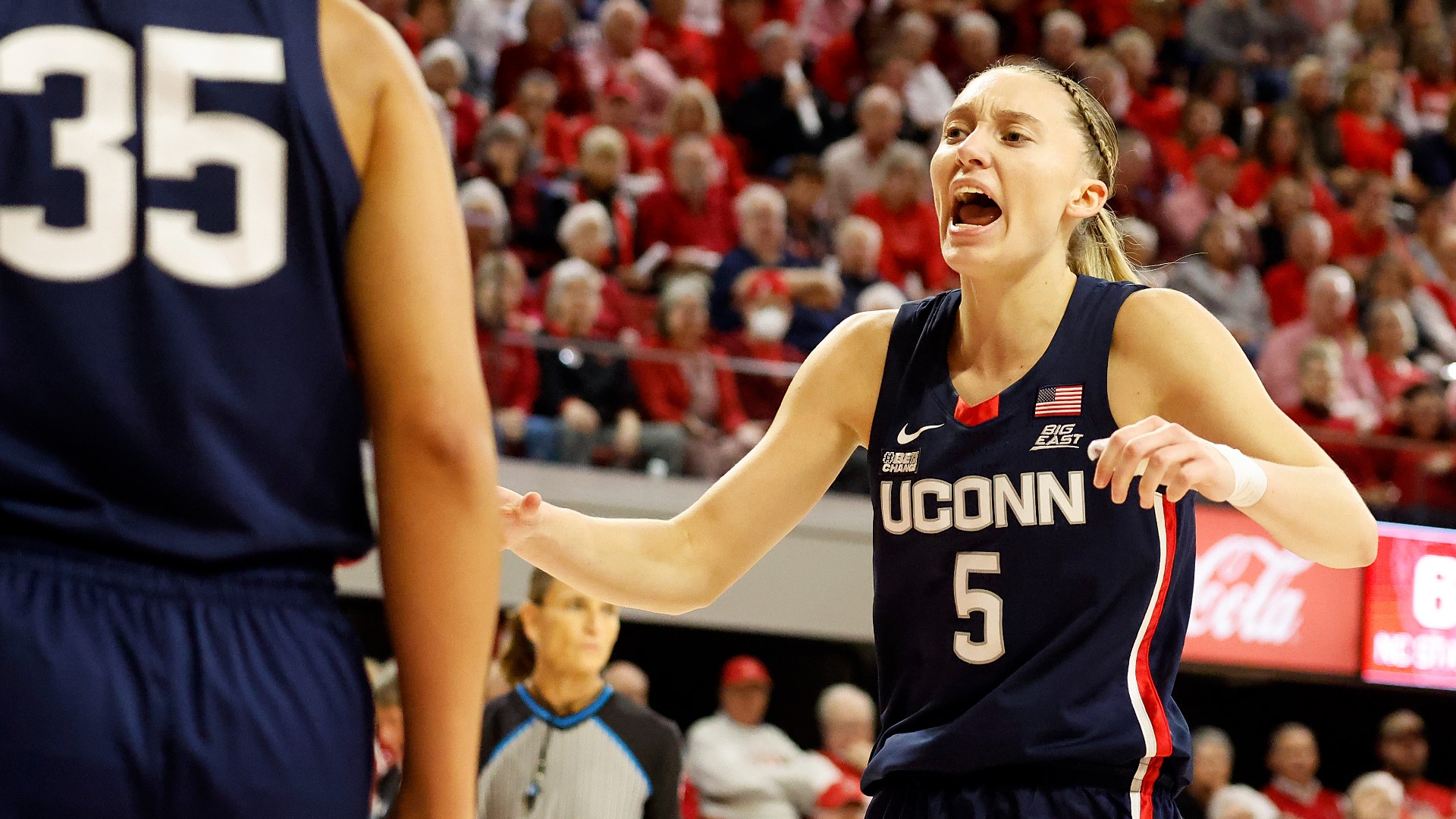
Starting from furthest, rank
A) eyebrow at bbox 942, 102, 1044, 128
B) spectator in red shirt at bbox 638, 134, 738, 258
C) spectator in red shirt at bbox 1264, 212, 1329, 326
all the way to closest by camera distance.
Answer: spectator in red shirt at bbox 1264, 212, 1329, 326
spectator in red shirt at bbox 638, 134, 738, 258
eyebrow at bbox 942, 102, 1044, 128

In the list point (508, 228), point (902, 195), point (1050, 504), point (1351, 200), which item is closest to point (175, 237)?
point (1050, 504)

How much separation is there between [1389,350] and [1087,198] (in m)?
8.08

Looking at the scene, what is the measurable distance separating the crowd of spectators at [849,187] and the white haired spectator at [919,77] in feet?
0.06

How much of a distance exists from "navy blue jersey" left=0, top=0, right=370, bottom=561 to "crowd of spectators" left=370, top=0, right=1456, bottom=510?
6.04m

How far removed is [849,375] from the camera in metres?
3.00

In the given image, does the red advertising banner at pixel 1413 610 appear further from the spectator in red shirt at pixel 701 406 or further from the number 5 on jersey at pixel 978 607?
the number 5 on jersey at pixel 978 607

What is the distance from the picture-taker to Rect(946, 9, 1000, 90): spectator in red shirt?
12.4 meters

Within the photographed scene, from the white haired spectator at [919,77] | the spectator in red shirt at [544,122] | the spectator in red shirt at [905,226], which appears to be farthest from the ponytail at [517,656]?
the white haired spectator at [919,77]

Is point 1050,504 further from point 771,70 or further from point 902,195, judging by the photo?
point 771,70

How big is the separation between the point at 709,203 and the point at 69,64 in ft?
28.8

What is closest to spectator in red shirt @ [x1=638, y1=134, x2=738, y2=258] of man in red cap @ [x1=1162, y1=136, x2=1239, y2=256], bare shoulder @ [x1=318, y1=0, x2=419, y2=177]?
man in red cap @ [x1=1162, y1=136, x2=1239, y2=256]

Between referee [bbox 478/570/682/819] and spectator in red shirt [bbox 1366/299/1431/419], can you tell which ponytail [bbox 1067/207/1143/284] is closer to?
referee [bbox 478/570/682/819]

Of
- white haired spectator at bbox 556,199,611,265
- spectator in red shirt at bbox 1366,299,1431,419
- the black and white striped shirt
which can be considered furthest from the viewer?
spectator in red shirt at bbox 1366,299,1431,419

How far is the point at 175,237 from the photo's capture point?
1.47 m
